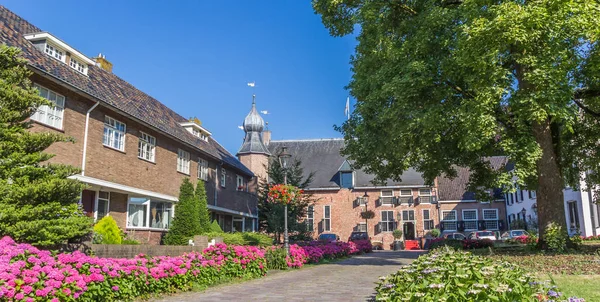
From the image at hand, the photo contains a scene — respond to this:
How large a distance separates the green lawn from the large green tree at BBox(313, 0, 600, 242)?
469cm

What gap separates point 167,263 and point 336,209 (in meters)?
39.1

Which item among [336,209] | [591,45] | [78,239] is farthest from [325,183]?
[78,239]

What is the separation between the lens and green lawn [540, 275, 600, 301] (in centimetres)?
733

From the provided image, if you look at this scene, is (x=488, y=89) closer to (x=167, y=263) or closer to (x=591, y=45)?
(x=591, y=45)

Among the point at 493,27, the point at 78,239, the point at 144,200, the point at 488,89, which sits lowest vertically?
the point at 78,239

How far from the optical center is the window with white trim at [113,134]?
18.2 metres

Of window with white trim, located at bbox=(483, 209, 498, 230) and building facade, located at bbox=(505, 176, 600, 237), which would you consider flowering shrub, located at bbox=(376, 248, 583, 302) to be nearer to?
building facade, located at bbox=(505, 176, 600, 237)

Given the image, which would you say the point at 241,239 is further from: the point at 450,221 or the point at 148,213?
the point at 450,221

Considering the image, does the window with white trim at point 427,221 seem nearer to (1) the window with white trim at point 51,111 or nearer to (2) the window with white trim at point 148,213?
(2) the window with white trim at point 148,213

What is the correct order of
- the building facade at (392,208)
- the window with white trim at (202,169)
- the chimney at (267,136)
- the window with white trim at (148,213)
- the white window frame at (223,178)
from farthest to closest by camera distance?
the chimney at (267,136) → the building facade at (392,208) → the white window frame at (223,178) → the window with white trim at (202,169) → the window with white trim at (148,213)

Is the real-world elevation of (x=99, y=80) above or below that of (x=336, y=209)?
above

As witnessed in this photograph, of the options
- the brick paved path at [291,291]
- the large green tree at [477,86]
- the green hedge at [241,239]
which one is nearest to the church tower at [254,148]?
the green hedge at [241,239]

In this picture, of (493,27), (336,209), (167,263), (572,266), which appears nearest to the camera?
(167,263)

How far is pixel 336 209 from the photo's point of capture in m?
48.6
